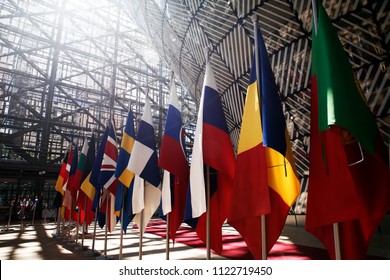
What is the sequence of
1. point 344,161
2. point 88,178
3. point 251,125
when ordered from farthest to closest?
point 88,178 → point 251,125 → point 344,161

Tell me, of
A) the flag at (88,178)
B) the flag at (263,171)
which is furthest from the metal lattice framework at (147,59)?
the flag at (263,171)

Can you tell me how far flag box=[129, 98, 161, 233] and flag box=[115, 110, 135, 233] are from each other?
11.3 inches

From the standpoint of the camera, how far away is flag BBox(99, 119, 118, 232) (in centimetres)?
549

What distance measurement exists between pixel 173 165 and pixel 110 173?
8.20 ft

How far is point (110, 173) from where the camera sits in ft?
18.4

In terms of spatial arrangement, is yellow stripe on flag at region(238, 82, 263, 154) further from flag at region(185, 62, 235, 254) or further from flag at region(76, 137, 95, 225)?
flag at region(76, 137, 95, 225)

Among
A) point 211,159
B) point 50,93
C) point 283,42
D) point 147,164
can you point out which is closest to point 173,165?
point 211,159

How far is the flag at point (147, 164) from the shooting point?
166 inches

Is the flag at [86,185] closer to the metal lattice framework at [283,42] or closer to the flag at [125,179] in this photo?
the flag at [125,179]

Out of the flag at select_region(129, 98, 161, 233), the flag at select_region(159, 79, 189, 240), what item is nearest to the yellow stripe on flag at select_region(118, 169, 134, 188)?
the flag at select_region(129, 98, 161, 233)

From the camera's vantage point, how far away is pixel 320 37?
7.79ft

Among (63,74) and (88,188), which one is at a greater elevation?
(63,74)

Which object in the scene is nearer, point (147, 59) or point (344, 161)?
point (344, 161)

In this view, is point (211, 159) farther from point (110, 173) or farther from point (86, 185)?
point (86, 185)
